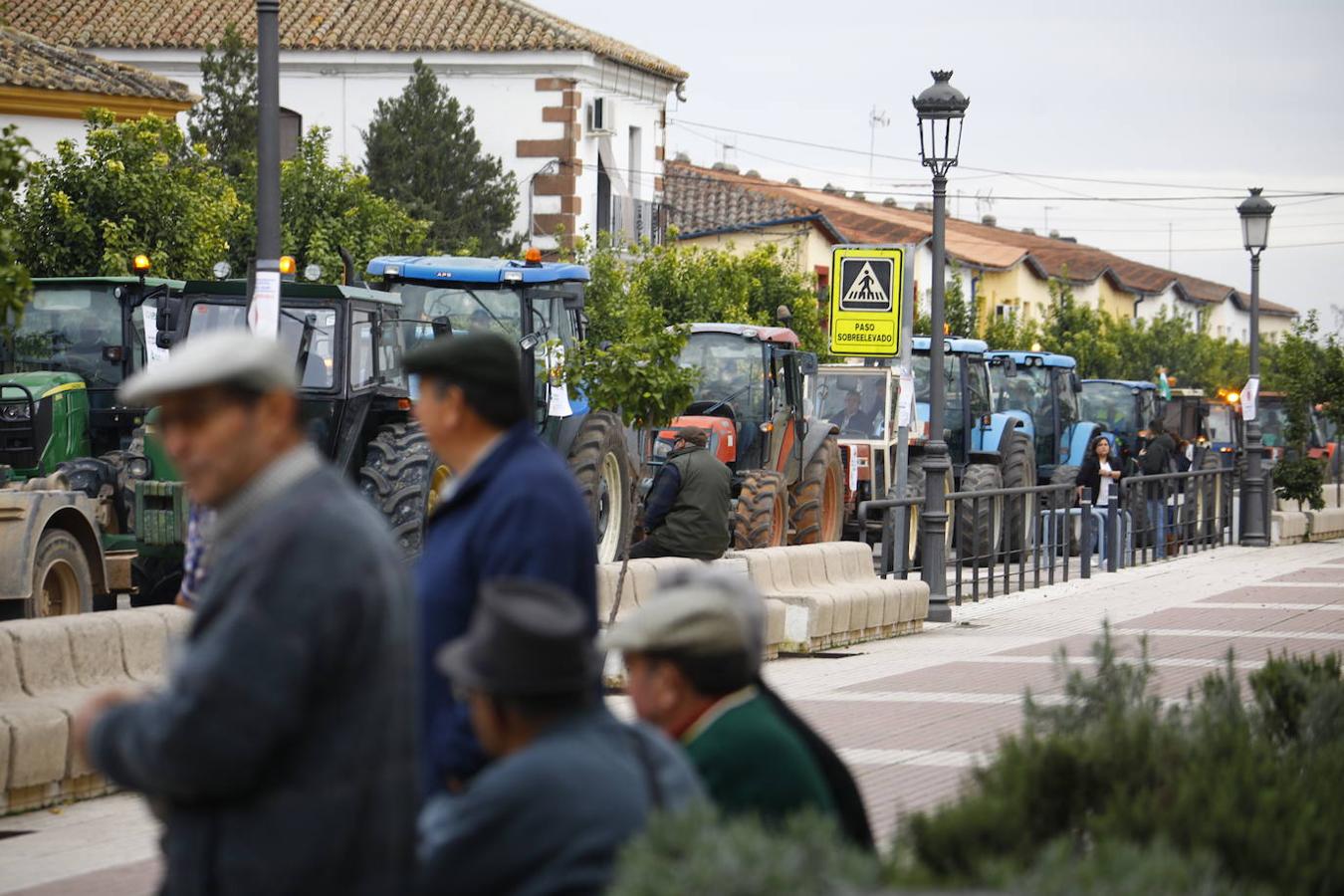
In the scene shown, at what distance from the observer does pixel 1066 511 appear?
25.2 meters

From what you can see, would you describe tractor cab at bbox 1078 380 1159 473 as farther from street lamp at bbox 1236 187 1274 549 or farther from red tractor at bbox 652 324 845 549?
red tractor at bbox 652 324 845 549

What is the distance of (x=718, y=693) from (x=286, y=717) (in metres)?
1.54

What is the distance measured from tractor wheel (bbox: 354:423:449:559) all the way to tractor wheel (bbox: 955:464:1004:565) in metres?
7.23

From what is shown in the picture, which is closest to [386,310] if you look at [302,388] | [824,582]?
[302,388]

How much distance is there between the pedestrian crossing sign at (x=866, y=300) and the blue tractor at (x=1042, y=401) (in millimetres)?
14470

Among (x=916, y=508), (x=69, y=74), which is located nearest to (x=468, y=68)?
(x=69, y=74)

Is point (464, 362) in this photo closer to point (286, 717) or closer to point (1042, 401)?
point (286, 717)

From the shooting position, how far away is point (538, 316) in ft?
64.0

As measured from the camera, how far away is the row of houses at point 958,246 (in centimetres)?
5850

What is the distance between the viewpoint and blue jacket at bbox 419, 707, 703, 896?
396 centimetres

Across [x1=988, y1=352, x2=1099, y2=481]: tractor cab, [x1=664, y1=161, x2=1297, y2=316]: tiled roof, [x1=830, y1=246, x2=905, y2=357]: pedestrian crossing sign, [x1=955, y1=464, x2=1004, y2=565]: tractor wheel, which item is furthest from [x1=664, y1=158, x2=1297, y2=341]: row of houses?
[x1=830, y1=246, x2=905, y2=357]: pedestrian crossing sign

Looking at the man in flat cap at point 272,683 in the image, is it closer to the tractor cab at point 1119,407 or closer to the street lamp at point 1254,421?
the street lamp at point 1254,421

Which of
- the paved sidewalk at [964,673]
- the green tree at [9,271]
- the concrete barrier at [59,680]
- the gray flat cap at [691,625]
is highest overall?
the green tree at [9,271]

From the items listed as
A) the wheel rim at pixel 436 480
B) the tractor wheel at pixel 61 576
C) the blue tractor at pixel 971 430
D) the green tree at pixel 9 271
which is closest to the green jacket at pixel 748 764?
the green tree at pixel 9 271
